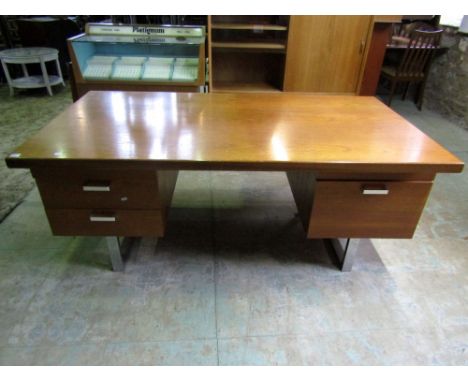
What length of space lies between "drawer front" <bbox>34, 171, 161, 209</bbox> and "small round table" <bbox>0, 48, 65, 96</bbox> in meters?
3.73

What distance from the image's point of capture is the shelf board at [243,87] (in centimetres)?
294

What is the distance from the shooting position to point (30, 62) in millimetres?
3984

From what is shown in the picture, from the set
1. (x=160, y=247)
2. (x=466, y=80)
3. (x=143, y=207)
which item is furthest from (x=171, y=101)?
(x=466, y=80)

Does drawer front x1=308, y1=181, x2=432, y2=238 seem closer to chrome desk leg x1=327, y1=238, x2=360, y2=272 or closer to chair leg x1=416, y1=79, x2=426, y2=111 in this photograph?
chrome desk leg x1=327, y1=238, x2=360, y2=272

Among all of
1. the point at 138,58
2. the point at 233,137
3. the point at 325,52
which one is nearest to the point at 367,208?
the point at 233,137

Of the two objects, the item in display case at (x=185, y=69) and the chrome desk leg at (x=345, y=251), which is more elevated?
the item in display case at (x=185, y=69)

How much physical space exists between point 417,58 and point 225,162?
3692 millimetres

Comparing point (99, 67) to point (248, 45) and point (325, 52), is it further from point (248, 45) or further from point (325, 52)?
point (325, 52)

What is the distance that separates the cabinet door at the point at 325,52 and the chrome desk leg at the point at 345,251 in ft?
5.86

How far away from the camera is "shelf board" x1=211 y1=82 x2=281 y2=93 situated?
9.65ft

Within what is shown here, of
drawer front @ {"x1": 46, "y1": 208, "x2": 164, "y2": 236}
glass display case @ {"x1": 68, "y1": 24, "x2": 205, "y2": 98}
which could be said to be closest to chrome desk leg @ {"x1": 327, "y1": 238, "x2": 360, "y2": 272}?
drawer front @ {"x1": 46, "y1": 208, "x2": 164, "y2": 236}

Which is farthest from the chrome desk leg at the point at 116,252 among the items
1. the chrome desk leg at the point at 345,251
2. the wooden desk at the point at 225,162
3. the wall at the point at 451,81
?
the wall at the point at 451,81

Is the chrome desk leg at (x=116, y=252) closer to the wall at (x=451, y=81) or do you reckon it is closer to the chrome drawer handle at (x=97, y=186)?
the chrome drawer handle at (x=97, y=186)

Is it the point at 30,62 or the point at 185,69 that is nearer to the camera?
the point at 185,69
